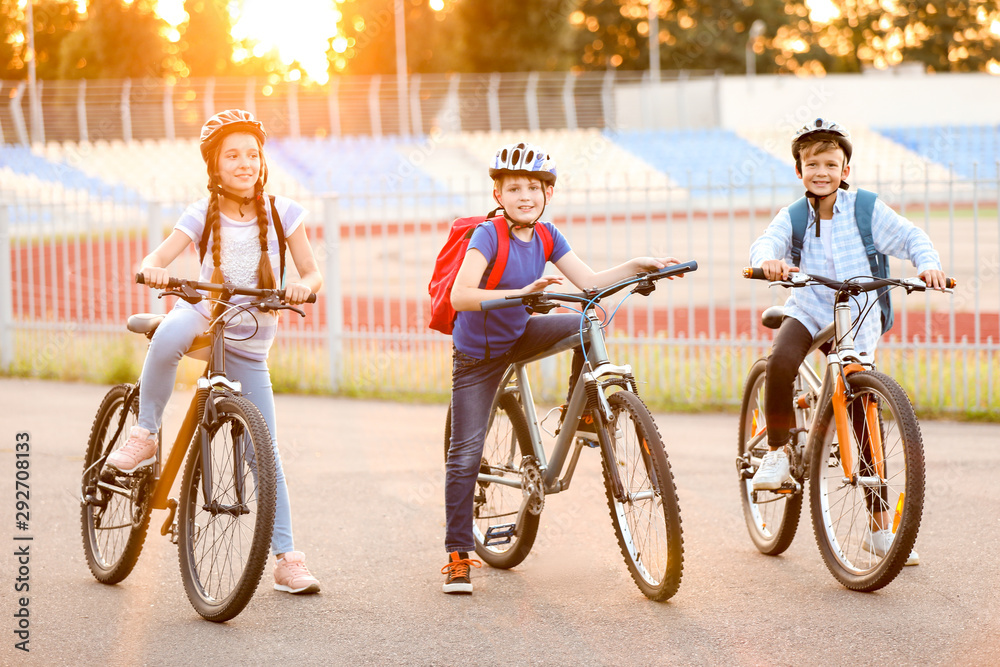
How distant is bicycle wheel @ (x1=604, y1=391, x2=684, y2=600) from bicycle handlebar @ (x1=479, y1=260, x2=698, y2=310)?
369mm

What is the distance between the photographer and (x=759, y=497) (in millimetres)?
5246

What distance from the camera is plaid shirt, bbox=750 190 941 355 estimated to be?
4645 millimetres

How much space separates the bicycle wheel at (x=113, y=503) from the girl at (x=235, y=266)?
0.14m

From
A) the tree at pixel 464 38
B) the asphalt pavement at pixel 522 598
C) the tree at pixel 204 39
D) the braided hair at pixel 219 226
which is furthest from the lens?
the tree at pixel 464 38

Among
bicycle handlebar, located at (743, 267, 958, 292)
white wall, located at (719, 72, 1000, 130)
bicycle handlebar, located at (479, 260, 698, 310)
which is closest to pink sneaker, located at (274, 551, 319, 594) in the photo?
bicycle handlebar, located at (479, 260, 698, 310)

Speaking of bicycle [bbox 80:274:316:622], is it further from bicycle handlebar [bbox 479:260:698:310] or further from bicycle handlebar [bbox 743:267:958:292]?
bicycle handlebar [bbox 743:267:958:292]

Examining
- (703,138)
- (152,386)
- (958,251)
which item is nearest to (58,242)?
(152,386)

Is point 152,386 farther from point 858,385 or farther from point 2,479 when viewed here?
point 2,479

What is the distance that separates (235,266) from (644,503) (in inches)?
70.5

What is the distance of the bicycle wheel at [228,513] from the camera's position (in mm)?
3971

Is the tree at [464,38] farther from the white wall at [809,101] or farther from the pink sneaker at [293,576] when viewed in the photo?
the pink sneaker at [293,576]

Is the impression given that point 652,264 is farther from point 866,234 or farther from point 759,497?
point 759,497

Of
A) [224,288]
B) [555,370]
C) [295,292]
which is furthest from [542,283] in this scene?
[555,370]

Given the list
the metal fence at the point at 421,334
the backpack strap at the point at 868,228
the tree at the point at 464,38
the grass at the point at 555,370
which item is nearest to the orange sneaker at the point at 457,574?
the backpack strap at the point at 868,228
